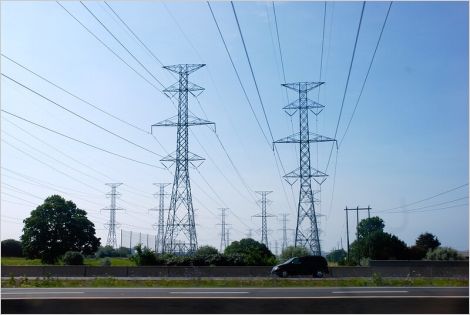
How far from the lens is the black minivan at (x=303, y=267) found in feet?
124

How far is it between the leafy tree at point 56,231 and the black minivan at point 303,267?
3928 centimetres

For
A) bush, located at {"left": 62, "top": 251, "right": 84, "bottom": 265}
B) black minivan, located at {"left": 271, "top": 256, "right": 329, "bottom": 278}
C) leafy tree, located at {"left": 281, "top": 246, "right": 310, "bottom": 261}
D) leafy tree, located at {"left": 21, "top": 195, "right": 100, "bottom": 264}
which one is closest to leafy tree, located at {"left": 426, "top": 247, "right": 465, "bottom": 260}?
leafy tree, located at {"left": 281, "top": 246, "right": 310, "bottom": 261}

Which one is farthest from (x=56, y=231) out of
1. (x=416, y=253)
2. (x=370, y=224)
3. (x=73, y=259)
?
(x=370, y=224)

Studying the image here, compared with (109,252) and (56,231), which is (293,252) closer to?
(56,231)

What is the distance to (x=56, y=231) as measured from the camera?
230ft

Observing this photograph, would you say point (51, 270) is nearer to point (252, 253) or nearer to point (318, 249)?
point (252, 253)

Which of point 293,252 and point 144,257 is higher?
point 293,252

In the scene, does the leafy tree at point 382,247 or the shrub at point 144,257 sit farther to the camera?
the leafy tree at point 382,247

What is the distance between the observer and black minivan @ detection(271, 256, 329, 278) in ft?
124

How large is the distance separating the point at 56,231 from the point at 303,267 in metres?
43.6

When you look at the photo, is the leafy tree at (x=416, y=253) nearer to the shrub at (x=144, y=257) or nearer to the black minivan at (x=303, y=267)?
the black minivan at (x=303, y=267)

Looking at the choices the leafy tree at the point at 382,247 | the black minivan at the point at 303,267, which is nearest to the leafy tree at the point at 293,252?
the black minivan at the point at 303,267

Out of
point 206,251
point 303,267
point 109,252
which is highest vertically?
point 206,251

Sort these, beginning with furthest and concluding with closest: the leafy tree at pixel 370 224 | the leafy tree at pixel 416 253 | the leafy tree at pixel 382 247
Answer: the leafy tree at pixel 370 224 → the leafy tree at pixel 416 253 → the leafy tree at pixel 382 247
